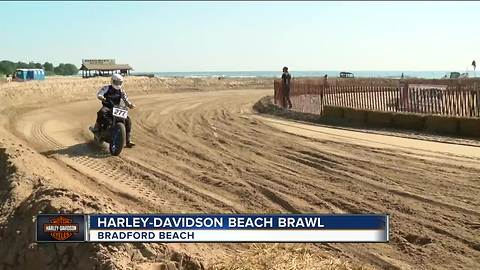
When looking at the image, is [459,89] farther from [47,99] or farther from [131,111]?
[47,99]

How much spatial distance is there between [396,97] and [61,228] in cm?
1593

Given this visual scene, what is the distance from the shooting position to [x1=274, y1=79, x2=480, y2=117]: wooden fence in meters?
16.1

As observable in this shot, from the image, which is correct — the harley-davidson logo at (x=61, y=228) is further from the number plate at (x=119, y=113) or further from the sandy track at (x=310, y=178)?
the number plate at (x=119, y=113)

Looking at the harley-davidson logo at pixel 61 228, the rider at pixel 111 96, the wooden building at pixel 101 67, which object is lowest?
the harley-davidson logo at pixel 61 228

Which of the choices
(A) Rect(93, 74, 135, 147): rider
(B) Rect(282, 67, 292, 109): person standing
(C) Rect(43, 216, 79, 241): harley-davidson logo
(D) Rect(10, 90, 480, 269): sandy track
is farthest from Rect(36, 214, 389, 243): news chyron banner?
(B) Rect(282, 67, 292, 109): person standing

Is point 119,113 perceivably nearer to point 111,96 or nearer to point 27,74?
point 111,96

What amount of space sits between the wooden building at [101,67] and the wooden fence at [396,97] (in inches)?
2643

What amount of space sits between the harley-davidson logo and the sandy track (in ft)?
3.93

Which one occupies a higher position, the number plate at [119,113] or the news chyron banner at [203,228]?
the number plate at [119,113]

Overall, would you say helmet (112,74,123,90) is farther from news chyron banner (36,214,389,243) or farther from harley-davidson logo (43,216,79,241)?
harley-davidson logo (43,216,79,241)

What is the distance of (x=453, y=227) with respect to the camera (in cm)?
648

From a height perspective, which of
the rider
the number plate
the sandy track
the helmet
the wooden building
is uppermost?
the wooden building

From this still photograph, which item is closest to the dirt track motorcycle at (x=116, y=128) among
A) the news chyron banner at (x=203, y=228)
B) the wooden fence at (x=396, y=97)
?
the news chyron banner at (x=203, y=228)

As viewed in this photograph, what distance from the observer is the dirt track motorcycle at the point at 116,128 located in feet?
35.9
